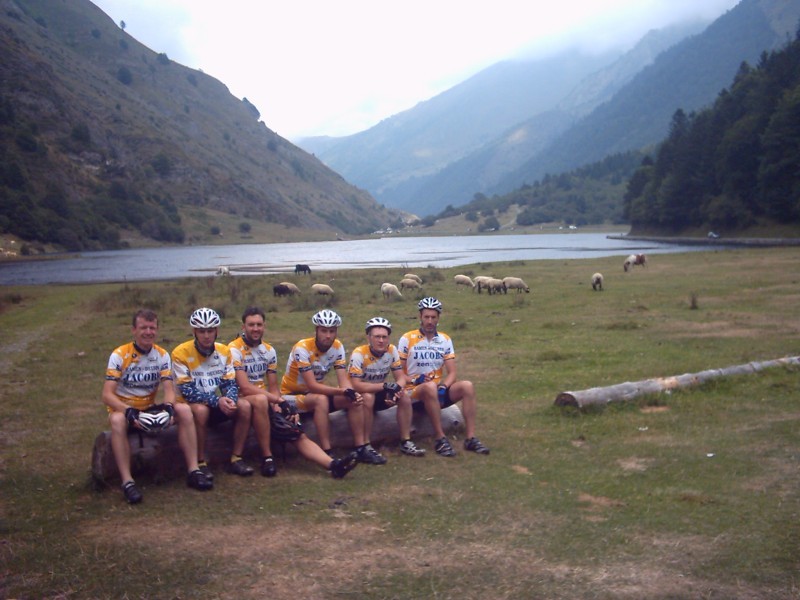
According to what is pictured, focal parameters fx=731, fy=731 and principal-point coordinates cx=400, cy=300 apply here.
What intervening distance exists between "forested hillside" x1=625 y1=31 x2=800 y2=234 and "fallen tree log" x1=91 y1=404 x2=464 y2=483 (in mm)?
76437

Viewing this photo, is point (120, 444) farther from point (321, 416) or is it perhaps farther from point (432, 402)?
point (432, 402)

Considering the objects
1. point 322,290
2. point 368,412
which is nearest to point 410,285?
point 322,290

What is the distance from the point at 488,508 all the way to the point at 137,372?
4498 mm

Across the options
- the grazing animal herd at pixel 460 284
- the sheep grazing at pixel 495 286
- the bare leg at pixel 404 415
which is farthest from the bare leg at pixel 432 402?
the sheep grazing at pixel 495 286

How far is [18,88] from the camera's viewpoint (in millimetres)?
144125

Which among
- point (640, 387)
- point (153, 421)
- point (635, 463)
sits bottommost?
point (635, 463)

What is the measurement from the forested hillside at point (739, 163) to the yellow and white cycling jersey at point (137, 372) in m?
79.6

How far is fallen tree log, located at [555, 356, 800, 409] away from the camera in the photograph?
12.3 m

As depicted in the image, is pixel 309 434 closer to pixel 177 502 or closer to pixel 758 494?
pixel 177 502

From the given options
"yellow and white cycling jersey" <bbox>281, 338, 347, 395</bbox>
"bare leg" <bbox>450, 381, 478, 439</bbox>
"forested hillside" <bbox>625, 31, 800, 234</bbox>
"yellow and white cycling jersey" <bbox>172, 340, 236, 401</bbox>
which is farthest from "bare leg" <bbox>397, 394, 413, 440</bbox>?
"forested hillside" <bbox>625, 31, 800, 234</bbox>

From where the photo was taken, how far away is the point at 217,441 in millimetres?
9500

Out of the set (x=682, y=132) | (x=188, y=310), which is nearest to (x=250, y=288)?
(x=188, y=310)

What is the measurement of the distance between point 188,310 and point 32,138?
113m

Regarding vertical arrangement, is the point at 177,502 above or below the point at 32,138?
below
